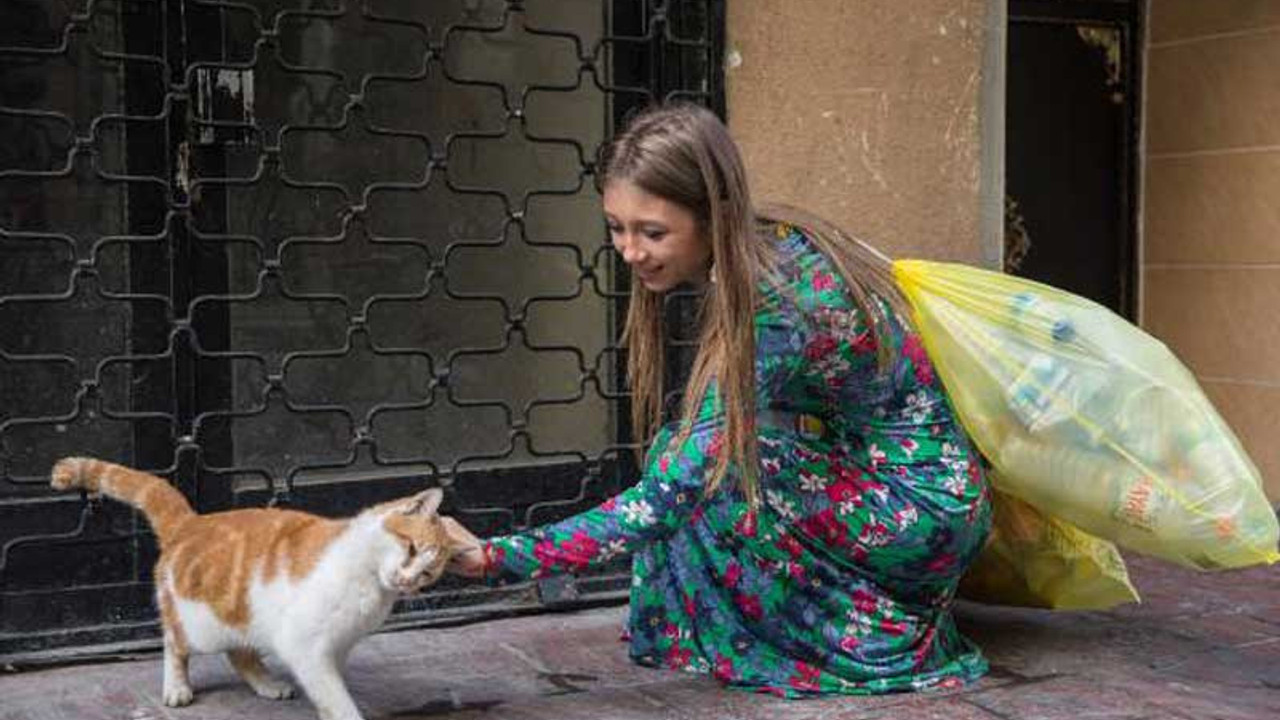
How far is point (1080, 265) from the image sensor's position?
6.26 metres

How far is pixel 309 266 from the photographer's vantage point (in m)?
4.39

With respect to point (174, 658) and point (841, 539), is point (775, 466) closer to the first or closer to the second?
point (841, 539)

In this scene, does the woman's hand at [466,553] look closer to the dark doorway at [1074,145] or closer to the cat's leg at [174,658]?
the cat's leg at [174,658]

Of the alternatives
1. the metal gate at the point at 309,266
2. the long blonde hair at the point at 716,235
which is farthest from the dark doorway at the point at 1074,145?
the long blonde hair at the point at 716,235

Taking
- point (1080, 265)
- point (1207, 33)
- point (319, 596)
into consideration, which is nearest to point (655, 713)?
point (319, 596)

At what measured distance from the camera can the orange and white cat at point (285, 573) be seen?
2938 millimetres

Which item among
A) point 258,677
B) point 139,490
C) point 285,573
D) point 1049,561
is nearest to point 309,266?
point 139,490

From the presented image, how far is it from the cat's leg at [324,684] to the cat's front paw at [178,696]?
1.54 feet

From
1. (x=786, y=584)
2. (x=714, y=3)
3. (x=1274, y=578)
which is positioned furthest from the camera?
(x=1274, y=578)

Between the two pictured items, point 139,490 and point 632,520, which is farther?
point 139,490

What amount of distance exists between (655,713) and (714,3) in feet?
7.03

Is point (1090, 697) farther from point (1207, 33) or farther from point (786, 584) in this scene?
point (1207, 33)

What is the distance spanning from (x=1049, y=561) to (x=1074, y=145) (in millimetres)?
2784

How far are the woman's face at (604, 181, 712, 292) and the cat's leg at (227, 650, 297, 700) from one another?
1246 millimetres
